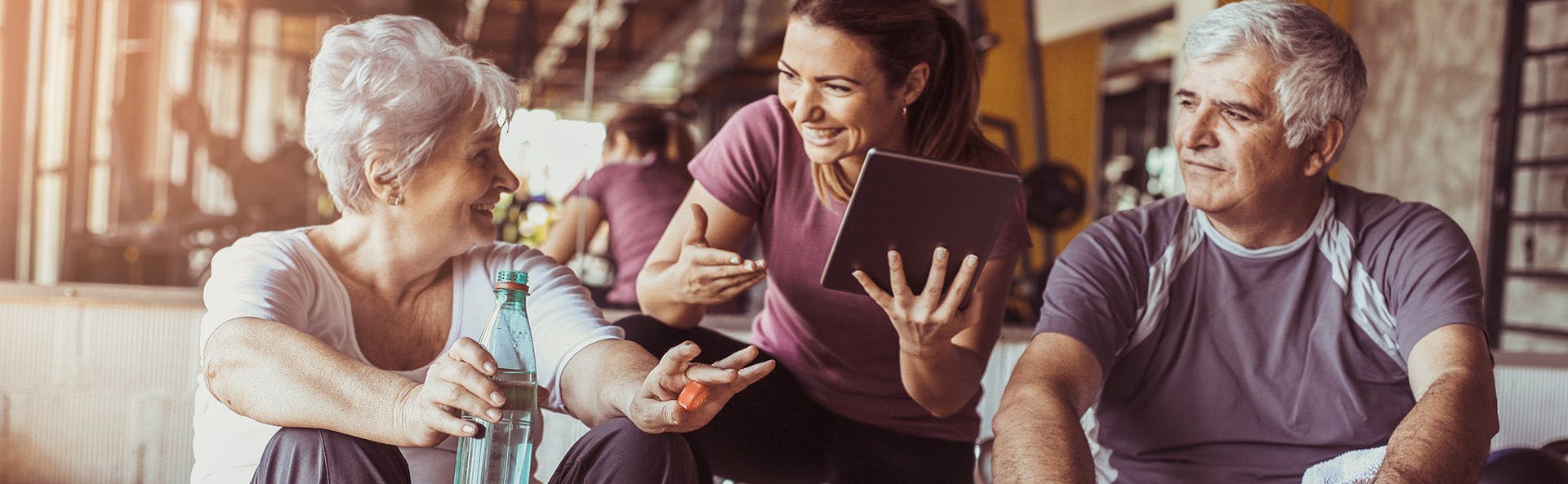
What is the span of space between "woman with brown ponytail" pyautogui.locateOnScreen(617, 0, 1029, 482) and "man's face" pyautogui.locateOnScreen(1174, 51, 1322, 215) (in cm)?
30

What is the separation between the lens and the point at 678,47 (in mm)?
12844

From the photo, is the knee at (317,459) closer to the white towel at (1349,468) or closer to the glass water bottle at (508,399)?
the glass water bottle at (508,399)

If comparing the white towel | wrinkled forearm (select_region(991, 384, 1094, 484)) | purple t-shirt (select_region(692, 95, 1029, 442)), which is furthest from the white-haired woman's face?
the white towel

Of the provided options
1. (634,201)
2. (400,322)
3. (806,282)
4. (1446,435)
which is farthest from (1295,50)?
(634,201)

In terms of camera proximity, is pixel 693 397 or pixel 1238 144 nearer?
pixel 693 397

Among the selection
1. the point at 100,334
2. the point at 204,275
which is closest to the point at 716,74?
the point at 204,275

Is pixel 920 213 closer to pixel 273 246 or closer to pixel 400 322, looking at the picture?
pixel 400 322

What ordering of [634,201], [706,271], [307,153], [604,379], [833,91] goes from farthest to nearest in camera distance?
1. [307,153]
2. [634,201]
3. [833,91]
4. [706,271]
5. [604,379]

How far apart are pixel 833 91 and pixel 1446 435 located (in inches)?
34.2

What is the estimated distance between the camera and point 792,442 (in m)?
1.93

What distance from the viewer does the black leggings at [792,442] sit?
1.91 metres

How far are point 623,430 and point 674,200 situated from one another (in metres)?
2.05

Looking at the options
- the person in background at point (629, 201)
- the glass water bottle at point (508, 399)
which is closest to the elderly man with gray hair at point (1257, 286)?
the glass water bottle at point (508, 399)

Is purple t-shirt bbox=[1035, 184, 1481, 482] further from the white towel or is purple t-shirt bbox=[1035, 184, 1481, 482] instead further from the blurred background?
the blurred background
